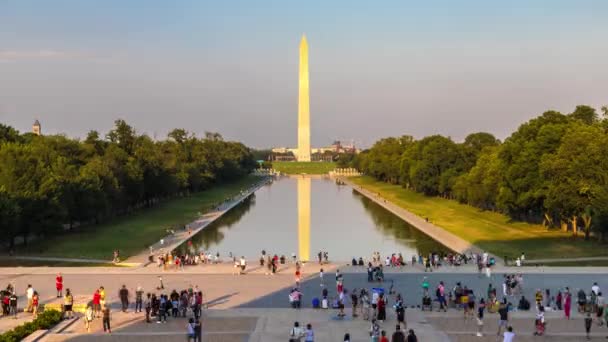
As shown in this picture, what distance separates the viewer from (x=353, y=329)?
20438mm

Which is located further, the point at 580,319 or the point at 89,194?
the point at 89,194

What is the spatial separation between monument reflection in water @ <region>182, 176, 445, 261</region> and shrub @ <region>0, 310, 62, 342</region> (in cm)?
2131

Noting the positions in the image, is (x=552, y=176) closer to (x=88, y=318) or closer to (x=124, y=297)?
(x=124, y=297)

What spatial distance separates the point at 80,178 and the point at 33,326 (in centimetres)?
3253

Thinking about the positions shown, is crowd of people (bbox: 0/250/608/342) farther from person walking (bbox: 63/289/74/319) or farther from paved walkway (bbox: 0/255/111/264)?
paved walkway (bbox: 0/255/111/264)

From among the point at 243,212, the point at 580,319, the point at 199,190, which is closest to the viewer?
the point at 580,319

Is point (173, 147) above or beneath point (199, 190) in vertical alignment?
above

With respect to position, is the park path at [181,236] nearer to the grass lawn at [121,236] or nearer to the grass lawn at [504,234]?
the grass lawn at [121,236]

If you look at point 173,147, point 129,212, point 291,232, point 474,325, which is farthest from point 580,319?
point 173,147

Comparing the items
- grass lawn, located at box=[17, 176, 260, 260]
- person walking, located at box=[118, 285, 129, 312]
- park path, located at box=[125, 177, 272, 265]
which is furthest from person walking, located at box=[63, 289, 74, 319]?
grass lawn, located at box=[17, 176, 260, 260]

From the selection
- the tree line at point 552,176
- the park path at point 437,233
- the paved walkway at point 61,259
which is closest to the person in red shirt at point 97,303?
the paved walkway at point 61,259

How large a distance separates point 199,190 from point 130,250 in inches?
2509

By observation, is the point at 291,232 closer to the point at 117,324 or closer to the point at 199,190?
the point at 117,324

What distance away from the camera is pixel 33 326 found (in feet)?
65.1
